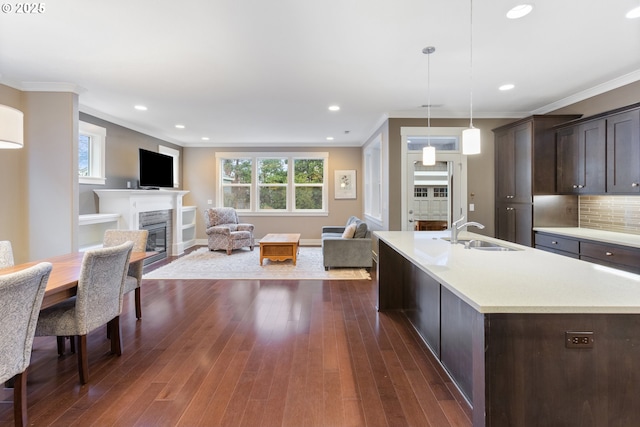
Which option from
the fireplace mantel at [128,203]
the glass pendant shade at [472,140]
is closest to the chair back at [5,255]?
the fireplace mantel at [128,203]

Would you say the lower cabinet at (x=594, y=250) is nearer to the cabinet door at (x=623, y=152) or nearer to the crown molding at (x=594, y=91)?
the cabinet door at (x=623, y=152)

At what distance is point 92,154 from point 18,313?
4432 millimetres

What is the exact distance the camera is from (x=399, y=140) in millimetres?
4809

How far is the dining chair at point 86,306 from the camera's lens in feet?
6.37

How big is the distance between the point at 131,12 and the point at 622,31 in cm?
395

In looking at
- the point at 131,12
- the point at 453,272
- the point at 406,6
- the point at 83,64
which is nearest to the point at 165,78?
the point at 83,64

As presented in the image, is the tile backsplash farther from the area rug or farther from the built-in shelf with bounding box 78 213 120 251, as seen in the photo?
the built-in shelf with bounding box 78 213 120 251

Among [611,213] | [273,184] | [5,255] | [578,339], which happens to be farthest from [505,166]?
[5,255]

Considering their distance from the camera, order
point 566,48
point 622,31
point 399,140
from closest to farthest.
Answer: point 622,31, point 566,48, point 399,140

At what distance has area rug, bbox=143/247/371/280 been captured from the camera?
183 inches

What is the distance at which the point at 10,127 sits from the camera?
1.81m

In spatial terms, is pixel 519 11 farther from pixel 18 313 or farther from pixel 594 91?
pixel 18 313

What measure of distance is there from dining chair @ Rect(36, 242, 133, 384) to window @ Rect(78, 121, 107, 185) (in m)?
3.39

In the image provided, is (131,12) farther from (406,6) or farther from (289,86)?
(406,6)
